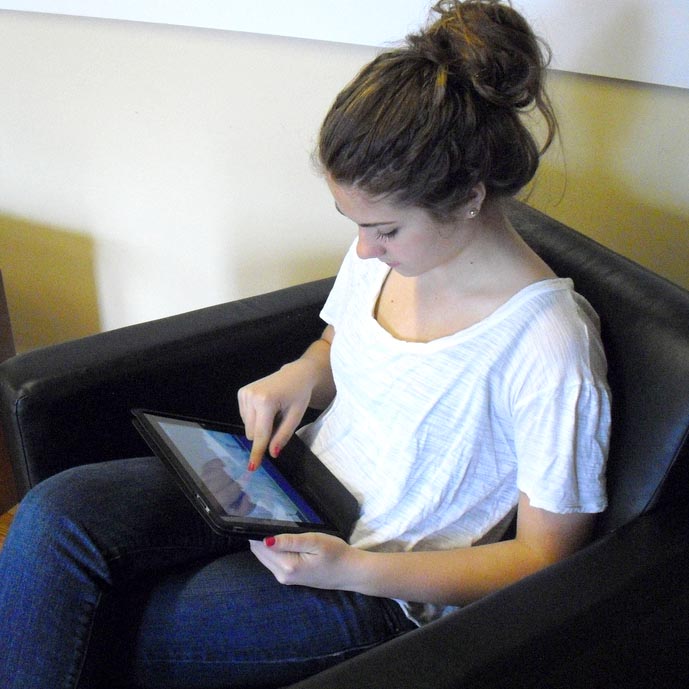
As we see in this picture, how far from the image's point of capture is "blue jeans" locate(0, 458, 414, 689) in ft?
2.83

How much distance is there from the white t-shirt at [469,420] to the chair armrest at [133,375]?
0.20 metres

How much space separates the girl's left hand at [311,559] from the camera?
83 cm

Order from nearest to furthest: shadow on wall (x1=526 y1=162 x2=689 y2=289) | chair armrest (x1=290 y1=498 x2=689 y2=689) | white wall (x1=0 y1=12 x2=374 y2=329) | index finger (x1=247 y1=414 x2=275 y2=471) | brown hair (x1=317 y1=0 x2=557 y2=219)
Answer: chair armrest (x1=290 y1=498 x2=689 y2=689)
brown hair (x1=317 y1=0 x2=557 y2=219)
index finger (x1=247 y1=414 x2=275 y2=471)
shadow on wall (x1=526 y1=162 x2=689 y2=289)
white wall (x1=0 y1=12 x2=374 y2=329)

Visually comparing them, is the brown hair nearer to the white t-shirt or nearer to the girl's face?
the girl's face

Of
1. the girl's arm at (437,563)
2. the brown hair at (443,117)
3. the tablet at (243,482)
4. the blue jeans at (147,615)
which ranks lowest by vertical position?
the blue jeans at (147,615)

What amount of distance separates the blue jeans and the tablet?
0.29 ft

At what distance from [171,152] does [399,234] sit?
874 millimetres

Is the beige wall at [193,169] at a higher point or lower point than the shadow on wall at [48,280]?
higher

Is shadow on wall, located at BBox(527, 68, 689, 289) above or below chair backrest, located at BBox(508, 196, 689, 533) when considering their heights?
above

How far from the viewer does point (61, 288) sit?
1.91m

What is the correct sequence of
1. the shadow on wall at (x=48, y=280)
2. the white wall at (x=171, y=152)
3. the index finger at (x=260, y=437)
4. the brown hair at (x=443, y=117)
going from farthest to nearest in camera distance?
1. the shadow on wall at (x=48, y=280)
2. the white wall at (x=171, y=152)
3. the index finger at (x=260, y=437)
4. the brown hair at (x=443, y=117)

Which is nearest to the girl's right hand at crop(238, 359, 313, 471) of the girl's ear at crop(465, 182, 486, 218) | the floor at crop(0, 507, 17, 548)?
the girl's ear at crop(465, 182, 486, 218)

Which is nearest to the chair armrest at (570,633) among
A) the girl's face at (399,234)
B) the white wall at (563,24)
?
the girl's face at (399,234)

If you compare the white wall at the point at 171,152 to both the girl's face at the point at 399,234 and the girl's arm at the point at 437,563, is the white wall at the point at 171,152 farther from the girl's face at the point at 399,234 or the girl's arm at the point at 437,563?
the girl's arm at the point at 437,563
